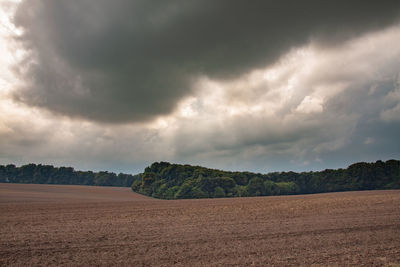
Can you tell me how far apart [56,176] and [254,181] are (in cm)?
11950

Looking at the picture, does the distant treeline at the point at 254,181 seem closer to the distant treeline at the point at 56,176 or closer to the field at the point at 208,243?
the field at the point at 208,243

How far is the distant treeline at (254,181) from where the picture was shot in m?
75.6

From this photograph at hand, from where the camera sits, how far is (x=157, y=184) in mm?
83500

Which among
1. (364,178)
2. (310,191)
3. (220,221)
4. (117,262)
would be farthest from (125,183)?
(117,262)

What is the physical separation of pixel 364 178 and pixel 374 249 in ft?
270

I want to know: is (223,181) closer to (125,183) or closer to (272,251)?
(272,251)

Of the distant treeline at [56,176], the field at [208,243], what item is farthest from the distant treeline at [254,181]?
the distant treeline at [56,176]

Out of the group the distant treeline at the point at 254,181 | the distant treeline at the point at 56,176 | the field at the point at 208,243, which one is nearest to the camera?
the field at the point at 208,243

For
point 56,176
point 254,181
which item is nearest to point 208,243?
point 254,181

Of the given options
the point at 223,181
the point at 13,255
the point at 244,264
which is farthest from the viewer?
the point at 223,181

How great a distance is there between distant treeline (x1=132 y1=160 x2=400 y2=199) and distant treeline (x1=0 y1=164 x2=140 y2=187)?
5729 cm

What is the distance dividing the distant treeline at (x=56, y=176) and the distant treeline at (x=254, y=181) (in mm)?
57291

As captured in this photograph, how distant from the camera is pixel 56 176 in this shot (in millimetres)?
149250

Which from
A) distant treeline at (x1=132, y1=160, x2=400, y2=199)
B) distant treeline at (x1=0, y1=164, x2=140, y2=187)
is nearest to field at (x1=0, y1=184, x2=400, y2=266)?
distant treeline at (x1=132, y1=160, x2=400, y2=199)
